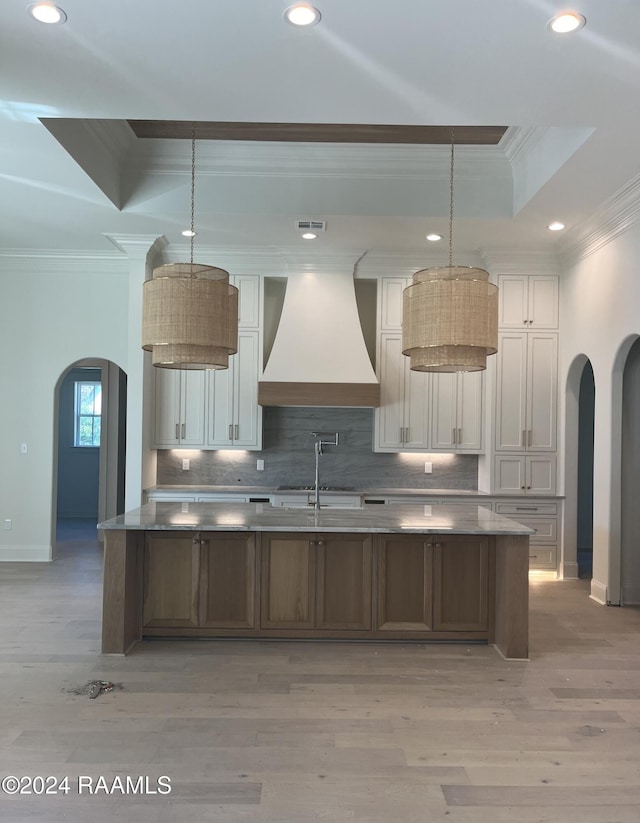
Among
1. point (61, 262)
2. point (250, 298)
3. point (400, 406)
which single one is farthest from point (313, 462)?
point (61, 262)

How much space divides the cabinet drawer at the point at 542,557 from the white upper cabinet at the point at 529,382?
1020 mm

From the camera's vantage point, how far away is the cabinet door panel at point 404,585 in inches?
166

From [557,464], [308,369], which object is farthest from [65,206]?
[557,464]

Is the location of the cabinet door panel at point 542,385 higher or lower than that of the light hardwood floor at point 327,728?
higher

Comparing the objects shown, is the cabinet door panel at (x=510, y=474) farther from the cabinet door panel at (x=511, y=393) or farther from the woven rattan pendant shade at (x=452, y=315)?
the woven rattan pendant shade at (x=452, y=315)

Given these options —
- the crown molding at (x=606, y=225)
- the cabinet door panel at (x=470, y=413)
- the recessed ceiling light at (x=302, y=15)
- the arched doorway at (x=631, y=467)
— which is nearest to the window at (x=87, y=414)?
the cabinet door panel at (x=470, y=413)

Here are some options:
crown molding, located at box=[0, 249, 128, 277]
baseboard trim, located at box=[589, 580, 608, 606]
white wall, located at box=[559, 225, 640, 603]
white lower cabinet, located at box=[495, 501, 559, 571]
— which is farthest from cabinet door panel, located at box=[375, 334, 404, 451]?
crown molding, located at box=[0, 249, 128, 277]

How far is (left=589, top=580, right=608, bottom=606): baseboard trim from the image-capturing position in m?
5.36

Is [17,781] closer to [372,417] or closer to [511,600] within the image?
[511,600]

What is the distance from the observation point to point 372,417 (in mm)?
7141

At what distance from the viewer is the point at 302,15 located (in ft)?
9.30

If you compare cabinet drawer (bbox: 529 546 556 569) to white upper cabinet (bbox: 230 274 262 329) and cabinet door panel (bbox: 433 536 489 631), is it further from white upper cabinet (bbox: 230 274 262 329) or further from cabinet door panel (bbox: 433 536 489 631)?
white upper cabinet (bbox: 230 274 262 329)

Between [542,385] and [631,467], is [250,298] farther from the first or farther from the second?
[631,467]

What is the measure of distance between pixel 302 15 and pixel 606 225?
360 centimetres
